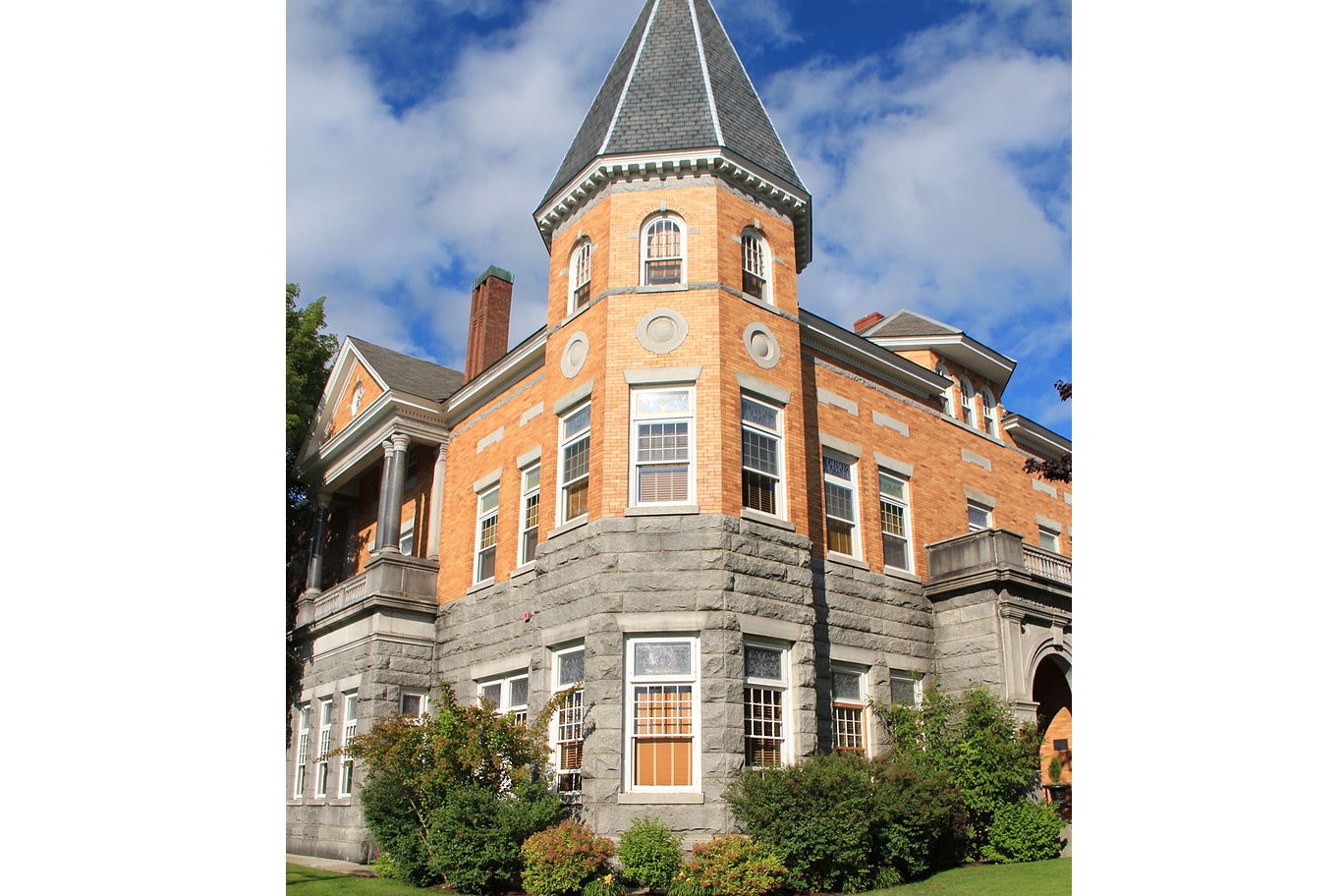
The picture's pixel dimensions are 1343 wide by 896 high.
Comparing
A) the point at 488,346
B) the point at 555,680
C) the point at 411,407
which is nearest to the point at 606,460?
the point at 555,680

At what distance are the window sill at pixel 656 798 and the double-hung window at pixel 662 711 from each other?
22 centimetres

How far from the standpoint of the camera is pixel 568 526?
17.2 m

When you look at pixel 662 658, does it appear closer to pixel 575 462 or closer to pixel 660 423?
pixel 660 423

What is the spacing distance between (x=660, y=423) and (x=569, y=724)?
5098mm

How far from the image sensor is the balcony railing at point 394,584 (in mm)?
21578

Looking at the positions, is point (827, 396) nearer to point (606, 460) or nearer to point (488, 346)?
point (606, 460)

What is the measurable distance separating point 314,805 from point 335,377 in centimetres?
1174

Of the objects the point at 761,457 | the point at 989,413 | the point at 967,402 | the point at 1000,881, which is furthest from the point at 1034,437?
the point at 1000,881

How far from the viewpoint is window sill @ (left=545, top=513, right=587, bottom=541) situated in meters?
17.0

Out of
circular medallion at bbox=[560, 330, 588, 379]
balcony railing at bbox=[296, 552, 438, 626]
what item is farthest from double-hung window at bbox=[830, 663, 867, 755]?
balcony railing at bbox=[296, 552, 438, 626]

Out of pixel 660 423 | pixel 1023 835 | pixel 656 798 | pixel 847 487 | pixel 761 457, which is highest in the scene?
pixel 660 423

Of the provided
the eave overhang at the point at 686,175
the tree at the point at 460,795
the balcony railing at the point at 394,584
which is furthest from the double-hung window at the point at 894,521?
the balcony railing at the point at 394,584

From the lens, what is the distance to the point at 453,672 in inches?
824

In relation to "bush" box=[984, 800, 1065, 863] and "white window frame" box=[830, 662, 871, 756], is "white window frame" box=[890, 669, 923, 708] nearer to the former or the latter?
"white window frame" box=[830, 662, 871, 756]
